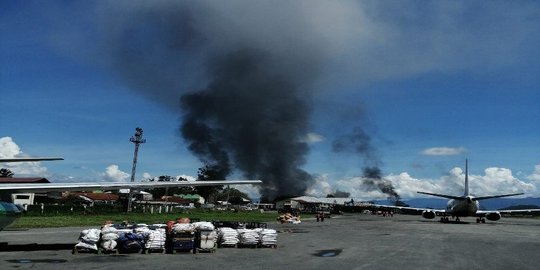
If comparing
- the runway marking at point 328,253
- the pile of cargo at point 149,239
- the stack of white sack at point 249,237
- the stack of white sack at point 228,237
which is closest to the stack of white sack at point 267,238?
the stack of white sack at point 249,237

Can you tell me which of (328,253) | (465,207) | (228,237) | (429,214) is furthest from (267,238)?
(429,214)

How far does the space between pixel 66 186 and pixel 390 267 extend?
1313 centimetres

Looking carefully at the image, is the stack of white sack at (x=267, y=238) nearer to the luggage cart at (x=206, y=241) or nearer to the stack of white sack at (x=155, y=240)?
the luggage cart at (x=206, y=241)

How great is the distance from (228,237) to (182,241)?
2919 mm

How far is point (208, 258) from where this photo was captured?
56.3ft

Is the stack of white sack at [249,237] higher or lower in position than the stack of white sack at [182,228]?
lower

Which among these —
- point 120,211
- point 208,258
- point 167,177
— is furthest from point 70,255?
point 167,177

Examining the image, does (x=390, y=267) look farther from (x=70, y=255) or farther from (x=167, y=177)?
(x=167, y=177)

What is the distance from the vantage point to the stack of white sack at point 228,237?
21.5 metres

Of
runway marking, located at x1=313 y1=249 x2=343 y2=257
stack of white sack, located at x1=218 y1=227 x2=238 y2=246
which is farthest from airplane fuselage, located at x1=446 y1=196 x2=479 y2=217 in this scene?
stack of white sack, located at x1=218 y1=227 x2=238 y2=246

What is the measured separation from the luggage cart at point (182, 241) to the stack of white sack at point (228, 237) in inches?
95.2

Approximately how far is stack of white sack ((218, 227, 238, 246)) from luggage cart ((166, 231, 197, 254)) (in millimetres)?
2419

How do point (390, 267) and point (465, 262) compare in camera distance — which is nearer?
point (390, 267)

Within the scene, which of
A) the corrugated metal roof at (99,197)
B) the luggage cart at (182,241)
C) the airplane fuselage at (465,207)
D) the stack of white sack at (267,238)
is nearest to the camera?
the luggage cart at (182,241)
